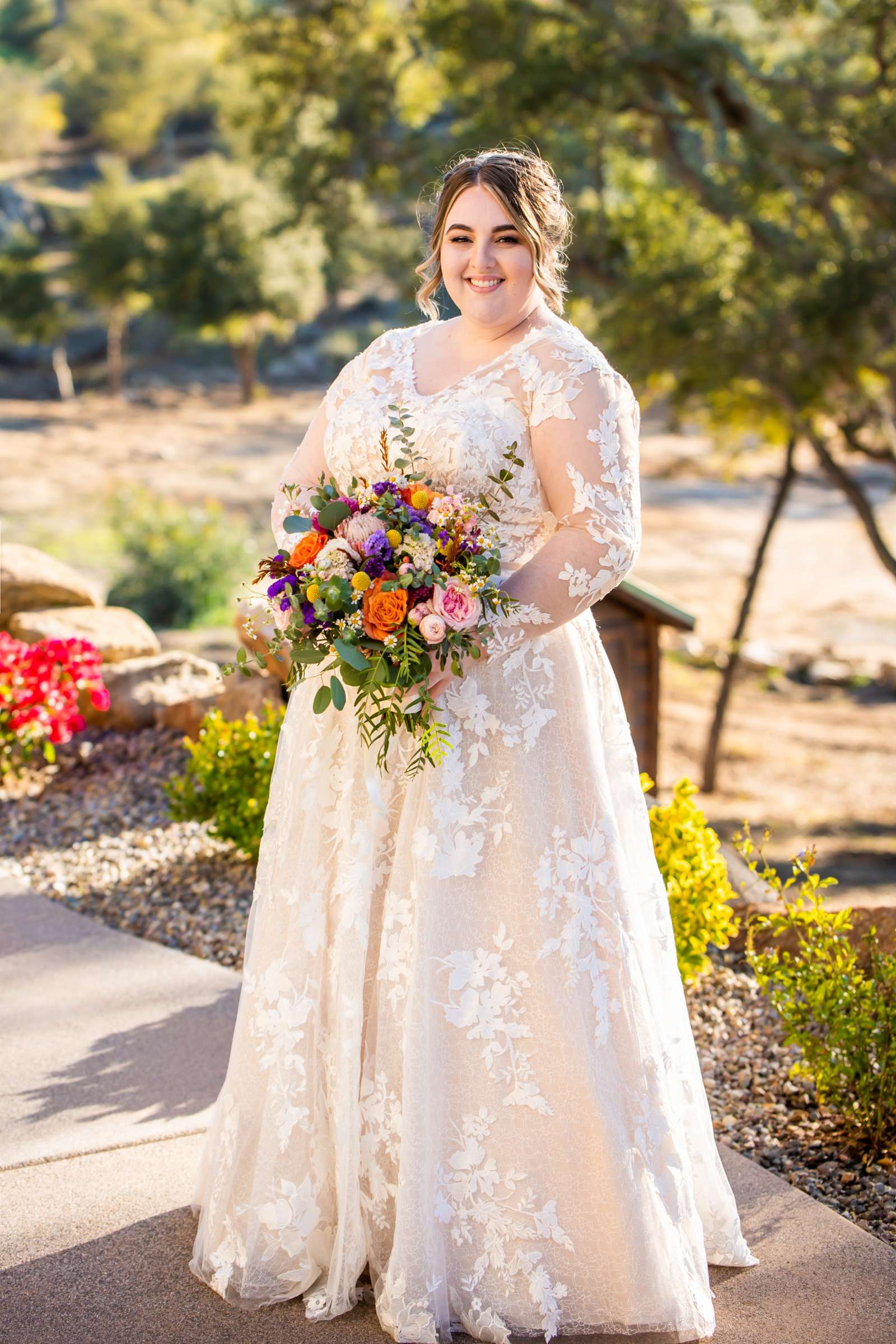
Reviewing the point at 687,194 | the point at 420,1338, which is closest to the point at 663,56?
the point at 687,194

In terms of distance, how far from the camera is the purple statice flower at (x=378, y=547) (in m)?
2.32

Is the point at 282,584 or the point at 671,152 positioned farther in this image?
the point at 671,152

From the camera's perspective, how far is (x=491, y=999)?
2533mm

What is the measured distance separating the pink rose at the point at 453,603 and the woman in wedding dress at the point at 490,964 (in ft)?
0.55

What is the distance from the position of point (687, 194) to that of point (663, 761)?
613 cm

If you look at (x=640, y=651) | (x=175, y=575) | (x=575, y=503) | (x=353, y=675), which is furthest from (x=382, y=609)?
(x=175, y=575)

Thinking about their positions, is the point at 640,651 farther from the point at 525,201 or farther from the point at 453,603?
the point at 453,603

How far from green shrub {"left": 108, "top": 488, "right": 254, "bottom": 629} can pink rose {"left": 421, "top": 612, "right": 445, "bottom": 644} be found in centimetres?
974

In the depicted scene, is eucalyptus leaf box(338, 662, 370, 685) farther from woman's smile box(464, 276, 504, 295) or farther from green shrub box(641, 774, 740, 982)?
green shrub box(641, 774, 740, 982)

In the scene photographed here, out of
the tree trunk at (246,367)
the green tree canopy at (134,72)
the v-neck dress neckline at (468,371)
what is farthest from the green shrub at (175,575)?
the green tree canopy at (134,72)

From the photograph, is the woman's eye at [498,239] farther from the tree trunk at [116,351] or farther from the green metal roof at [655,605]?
the tree trunk at [116,351]

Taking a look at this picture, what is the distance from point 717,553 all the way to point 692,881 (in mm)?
21941

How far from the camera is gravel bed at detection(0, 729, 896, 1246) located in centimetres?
336

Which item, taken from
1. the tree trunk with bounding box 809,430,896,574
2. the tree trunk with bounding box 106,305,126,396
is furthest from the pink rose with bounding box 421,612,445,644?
the tree trunk with bounding box 106,305,126,396
